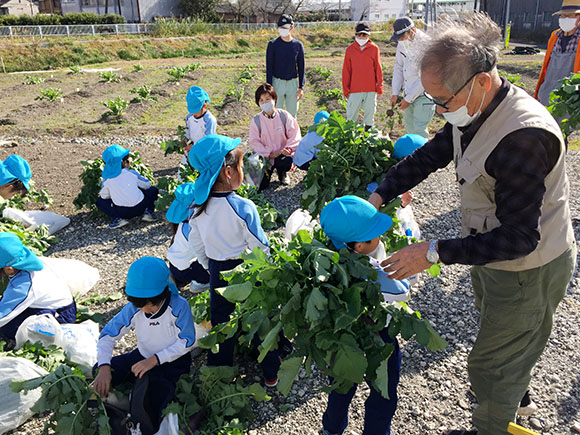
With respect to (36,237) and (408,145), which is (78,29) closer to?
(36,237)

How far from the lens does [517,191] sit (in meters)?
1.91

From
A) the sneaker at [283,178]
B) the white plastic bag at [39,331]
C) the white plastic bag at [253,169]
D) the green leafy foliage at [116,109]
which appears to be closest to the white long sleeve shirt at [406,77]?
the sneaker at [283,178]

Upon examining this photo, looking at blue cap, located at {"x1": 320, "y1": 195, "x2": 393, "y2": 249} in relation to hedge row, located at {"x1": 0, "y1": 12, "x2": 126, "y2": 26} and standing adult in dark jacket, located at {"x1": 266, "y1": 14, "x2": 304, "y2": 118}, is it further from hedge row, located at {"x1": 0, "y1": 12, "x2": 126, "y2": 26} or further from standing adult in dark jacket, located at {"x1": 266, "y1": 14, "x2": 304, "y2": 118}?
hedge row, located at {"x1": 0, "y1": 12, "x2": 126, "y2": 26}

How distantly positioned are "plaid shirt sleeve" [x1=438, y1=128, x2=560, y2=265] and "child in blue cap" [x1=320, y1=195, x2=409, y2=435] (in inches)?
19.0

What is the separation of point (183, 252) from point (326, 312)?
8.14ft

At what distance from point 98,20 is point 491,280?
4431 cm

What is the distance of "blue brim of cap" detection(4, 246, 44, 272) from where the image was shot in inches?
135

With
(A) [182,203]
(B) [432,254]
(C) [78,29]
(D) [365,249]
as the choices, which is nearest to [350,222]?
(D) [365,249]

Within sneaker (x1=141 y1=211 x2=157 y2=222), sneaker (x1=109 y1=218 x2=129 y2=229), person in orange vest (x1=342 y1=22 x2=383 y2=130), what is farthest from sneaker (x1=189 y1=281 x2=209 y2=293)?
person in orange vest (x1=342 y1=22 x2=383 y2=130)

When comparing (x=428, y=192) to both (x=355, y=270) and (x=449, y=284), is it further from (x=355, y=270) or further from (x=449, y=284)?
(x=355, y=270)

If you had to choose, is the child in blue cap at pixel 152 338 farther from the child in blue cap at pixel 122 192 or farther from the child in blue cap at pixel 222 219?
the child in blue cap at pixel 122 192

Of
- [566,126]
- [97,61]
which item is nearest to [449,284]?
[566,126]

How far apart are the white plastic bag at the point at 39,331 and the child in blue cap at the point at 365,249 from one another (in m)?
2.14

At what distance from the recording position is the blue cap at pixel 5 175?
211 inches
